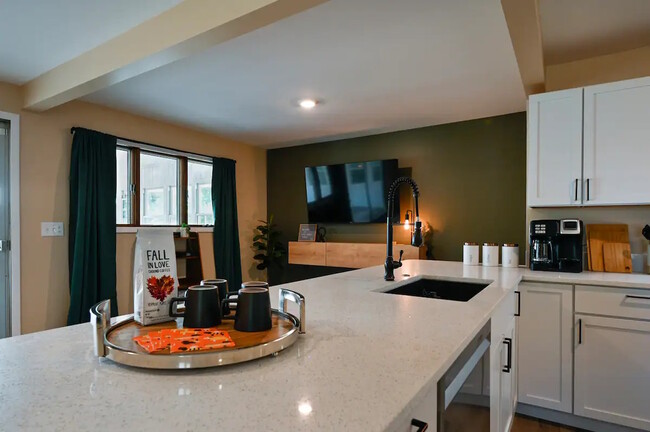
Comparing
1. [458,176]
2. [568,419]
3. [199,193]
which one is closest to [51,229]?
[199,193]

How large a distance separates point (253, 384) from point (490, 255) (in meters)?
2.29

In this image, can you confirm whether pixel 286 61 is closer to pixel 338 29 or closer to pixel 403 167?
pixel 338 29

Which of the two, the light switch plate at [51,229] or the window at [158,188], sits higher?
the window at [158,188]

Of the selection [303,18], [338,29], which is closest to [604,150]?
[338,29]

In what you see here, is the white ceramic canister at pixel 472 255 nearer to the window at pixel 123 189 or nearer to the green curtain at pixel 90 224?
the green curtain at pixel 90 224

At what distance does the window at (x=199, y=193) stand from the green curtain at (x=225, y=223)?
0.19 metres

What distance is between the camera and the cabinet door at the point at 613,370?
2000 millimetres

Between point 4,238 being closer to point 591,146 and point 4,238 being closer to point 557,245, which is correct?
point 557,245

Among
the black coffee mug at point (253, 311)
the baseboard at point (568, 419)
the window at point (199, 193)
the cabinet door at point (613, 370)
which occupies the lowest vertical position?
the baseboard at point (568, 419)

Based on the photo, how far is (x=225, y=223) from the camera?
462 centimetres

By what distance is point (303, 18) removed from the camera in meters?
2.03

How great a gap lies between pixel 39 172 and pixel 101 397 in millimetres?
3288

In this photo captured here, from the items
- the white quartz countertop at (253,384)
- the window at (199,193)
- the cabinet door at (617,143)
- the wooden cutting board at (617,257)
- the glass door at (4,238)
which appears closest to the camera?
the white quartz countertop at (253,384)

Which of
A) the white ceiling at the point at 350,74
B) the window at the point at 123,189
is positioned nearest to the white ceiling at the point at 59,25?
the white ceiling at the point at 350,74
